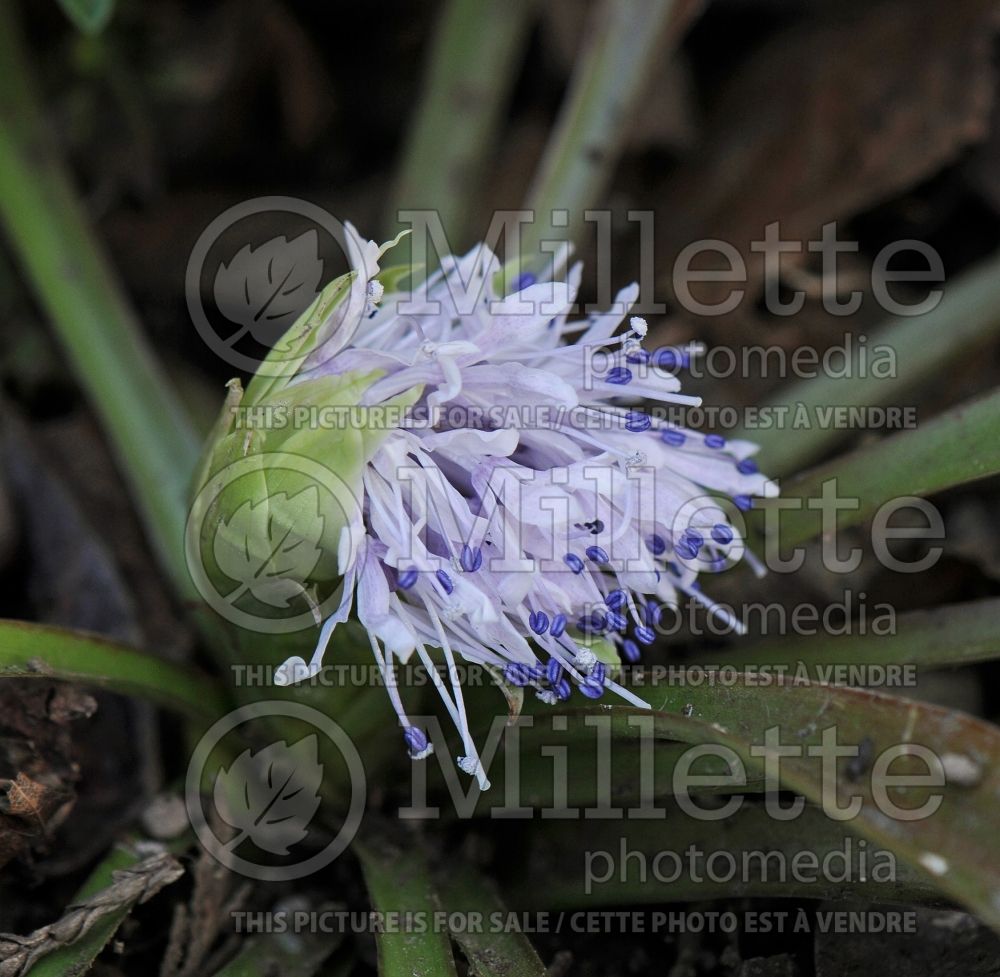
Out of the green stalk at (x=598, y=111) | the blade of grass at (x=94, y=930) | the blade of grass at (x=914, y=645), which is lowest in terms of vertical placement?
the blade of grass at (x=94, y=930)

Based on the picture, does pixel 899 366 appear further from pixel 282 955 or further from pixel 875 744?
pixel 282 955

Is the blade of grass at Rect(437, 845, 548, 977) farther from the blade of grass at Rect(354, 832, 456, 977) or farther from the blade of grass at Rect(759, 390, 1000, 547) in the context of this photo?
the blade of grass at Rect(759, 390, 1000, 547)

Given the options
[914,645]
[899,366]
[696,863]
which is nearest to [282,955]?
[696,863]

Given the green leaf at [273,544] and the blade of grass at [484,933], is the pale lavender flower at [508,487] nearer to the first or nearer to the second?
the green leaf at [273,544]

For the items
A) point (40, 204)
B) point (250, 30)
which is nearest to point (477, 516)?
point (40, 204)

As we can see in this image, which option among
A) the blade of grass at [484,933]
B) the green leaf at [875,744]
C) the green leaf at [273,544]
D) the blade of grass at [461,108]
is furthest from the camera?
the blade of grass at [461,108]

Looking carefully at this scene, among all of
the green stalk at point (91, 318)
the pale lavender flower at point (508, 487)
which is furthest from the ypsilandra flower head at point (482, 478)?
the green stalk at point (91, 318)

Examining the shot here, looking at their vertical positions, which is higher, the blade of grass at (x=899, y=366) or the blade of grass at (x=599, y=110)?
the blade of grass at (x=599, y=110)
